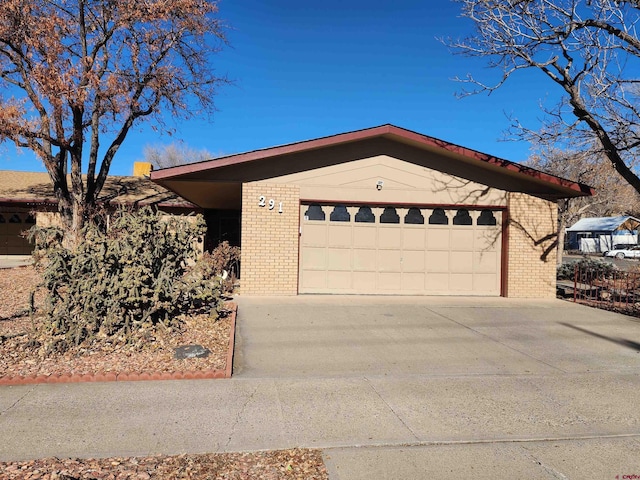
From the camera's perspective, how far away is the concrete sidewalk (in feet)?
12.5

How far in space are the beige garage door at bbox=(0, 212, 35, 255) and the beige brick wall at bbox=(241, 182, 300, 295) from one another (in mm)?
17282

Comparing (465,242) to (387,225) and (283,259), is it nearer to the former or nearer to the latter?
(387,225)

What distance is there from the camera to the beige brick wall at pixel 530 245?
12.1 meters

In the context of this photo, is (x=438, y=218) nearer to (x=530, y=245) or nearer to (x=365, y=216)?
(x=365, y=216)

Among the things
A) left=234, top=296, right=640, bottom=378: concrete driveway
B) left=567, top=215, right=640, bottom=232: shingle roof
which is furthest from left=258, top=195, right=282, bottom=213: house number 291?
left=567, top=215, right=640, bottom=232: shingle roof

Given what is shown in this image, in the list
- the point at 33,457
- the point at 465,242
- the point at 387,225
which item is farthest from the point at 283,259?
the point at 33,457

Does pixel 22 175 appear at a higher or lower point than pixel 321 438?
higher

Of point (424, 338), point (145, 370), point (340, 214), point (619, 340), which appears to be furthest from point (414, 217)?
point (145, 370)

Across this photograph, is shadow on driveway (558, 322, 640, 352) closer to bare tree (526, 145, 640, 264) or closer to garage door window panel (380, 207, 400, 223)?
garage door window panel (380, 207, 400, 223)

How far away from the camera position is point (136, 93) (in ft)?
53.1

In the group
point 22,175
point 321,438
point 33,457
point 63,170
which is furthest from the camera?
point 22,175

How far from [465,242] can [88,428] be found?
10.1 meters

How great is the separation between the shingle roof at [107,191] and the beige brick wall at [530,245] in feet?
46.1

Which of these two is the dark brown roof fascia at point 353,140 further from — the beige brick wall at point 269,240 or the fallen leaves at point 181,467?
the fallen leaves at point 181,467
